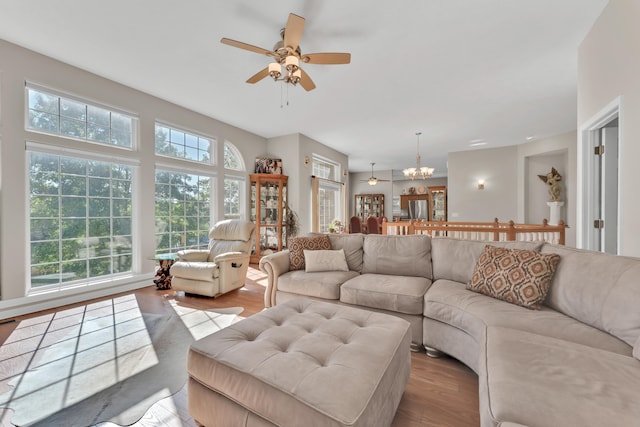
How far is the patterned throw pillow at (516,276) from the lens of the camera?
5.81 ft

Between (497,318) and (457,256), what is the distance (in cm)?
87

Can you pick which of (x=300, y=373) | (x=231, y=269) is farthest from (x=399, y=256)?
(x=231, y=269)

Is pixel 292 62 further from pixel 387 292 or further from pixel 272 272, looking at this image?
pixel 387 292

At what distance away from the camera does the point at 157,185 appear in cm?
420

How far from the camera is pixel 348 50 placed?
2.81 meters

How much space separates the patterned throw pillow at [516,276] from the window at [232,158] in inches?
188

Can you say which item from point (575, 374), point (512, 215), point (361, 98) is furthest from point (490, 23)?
point (512, 215)

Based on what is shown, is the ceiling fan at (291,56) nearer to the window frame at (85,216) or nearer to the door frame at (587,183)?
the door frame at (587,183)

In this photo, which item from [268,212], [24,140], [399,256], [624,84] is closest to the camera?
[624,84]

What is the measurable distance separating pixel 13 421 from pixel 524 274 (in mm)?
3197

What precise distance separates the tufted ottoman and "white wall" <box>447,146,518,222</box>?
6923mm

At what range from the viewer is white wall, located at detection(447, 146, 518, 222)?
22.6 feet

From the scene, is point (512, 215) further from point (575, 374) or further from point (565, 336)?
point (575, 374)

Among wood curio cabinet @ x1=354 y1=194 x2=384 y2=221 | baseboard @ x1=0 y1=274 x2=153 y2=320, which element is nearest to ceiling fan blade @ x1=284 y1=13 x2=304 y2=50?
baseboard @ x1=0 y1=274 x2=153 y2=320
